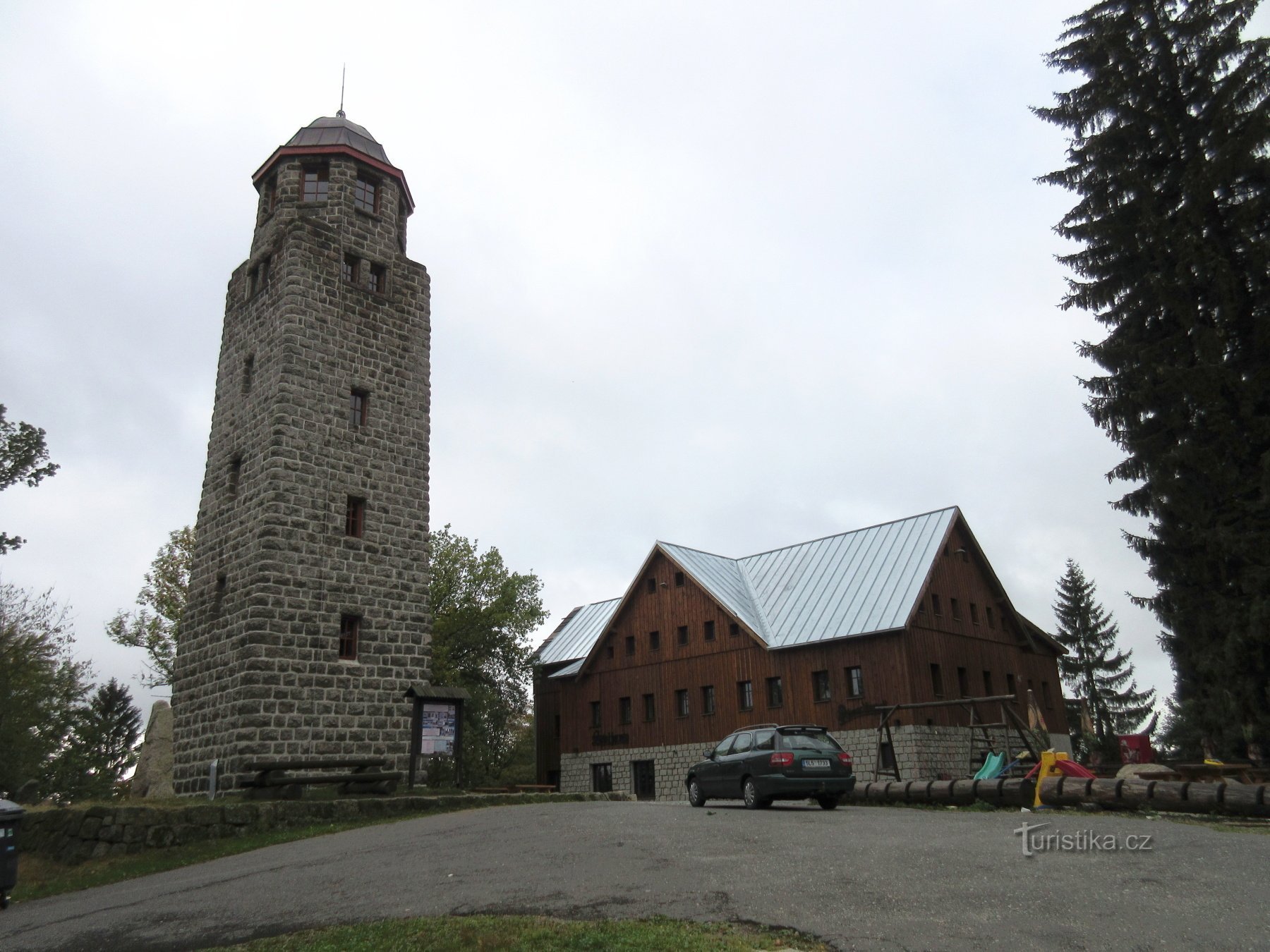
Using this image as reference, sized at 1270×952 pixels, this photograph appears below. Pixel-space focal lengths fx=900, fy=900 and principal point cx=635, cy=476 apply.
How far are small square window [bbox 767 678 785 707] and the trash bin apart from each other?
2376cm

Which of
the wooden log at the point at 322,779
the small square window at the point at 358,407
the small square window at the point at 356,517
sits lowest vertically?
the wooden log at the point at 322,779

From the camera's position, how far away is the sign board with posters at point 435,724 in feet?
64.6

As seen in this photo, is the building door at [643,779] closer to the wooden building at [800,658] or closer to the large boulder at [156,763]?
the wooden building at [800,658]

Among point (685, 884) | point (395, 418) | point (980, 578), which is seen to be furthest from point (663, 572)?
point (685, 884)

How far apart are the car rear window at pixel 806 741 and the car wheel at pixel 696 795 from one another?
276 centimetres

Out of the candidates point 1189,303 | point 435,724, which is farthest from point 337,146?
point 1189,303

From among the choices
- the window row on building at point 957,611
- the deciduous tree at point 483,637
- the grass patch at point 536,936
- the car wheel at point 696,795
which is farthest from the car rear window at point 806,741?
the deciduous tree at point 483,637

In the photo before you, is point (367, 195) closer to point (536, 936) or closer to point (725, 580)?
point (725, 580)

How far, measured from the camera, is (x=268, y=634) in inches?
725

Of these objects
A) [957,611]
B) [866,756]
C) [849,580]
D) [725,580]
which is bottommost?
[866,756]

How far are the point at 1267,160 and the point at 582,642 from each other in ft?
99.7

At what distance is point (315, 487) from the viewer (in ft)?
66.0

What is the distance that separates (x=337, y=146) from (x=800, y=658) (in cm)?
2169

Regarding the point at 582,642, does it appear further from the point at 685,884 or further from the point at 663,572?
the point at 685,884
